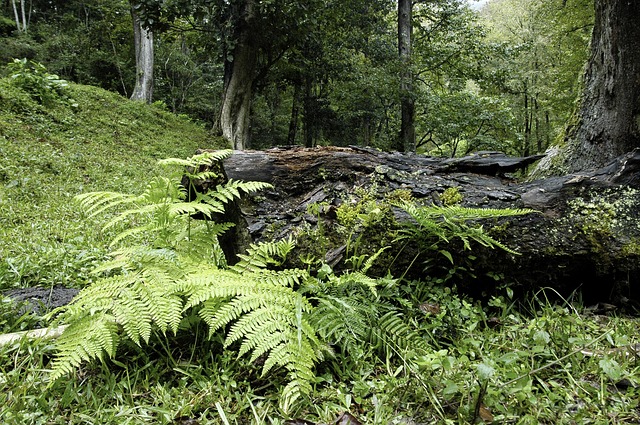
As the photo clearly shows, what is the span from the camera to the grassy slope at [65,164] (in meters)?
2.96

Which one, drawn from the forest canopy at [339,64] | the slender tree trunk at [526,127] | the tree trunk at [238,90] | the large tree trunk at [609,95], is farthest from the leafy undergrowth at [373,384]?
the slender tree trunk at [526,127]

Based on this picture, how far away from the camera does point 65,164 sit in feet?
19.9

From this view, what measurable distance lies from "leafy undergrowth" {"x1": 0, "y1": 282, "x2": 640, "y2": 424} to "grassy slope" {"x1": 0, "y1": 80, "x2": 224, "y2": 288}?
121 centimetres

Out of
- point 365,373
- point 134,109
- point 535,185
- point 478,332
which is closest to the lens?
point 365,373

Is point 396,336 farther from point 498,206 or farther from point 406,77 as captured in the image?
point 406,77

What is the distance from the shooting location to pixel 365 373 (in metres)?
1.72

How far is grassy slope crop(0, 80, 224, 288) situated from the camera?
2955 mm

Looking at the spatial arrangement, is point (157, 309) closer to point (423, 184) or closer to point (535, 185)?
point (423, 184)

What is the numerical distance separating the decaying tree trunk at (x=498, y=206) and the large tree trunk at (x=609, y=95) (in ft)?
1.87

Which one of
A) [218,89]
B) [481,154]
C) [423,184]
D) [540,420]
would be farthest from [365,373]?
[218,89]

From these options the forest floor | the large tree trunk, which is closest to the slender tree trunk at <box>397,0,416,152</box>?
the large tree trunk

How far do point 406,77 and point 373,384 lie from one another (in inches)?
457

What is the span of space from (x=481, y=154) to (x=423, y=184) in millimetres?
910

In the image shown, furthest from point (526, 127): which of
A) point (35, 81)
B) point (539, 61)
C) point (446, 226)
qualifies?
point (35, 81)
